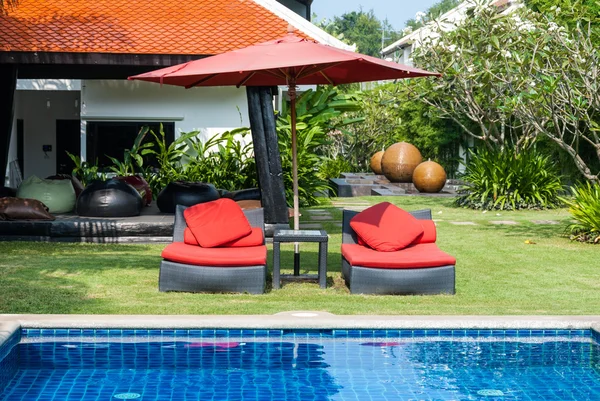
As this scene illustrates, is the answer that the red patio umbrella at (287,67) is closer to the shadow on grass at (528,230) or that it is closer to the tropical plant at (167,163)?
the shadow on grass at (528,230)

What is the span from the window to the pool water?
12574 mm

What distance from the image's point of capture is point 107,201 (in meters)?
14.1

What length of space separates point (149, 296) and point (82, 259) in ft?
9.80

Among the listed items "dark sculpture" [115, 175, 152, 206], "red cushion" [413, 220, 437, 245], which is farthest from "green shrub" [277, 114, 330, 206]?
"red cushion" [413, 220, 437, 245]

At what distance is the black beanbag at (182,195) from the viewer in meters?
15.0

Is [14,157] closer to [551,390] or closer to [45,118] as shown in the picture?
[45,118]

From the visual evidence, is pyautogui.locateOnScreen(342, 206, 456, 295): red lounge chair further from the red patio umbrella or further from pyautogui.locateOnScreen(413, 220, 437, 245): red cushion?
the red patio umbrella

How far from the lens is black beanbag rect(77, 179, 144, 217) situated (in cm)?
1409

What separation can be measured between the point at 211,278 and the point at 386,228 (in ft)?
6.63

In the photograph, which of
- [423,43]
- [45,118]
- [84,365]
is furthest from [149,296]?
[45,118]

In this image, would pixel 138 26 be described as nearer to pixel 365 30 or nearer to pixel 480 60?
pixel 480 60

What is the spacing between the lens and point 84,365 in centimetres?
712

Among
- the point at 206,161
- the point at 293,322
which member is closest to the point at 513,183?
the point at 206,161

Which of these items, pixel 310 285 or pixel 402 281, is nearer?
pixel 402 281
